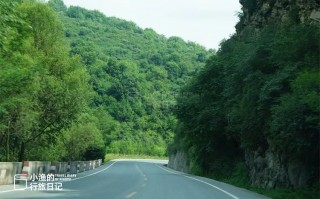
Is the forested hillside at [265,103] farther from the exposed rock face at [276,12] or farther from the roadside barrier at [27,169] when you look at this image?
the roadside barrier at [27,169]

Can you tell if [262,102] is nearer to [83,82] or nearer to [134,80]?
[83,82]

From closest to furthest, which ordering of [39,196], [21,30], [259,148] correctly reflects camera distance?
1. [39,196]
2. [21,30]
3. [259,148]

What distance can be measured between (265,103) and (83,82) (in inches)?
671

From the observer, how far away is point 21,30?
60.6ft

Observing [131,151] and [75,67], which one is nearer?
[75,67]

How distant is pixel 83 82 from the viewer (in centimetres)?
3441

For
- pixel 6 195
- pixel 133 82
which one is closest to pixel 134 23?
pixel 133 82

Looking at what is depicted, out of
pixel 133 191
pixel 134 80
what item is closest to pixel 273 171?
pixel 133 191

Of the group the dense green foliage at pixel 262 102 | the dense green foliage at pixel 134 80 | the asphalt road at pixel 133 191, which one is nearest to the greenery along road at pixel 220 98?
the dense green foliage at pixel 262 102

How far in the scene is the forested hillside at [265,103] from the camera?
17531 millimetres

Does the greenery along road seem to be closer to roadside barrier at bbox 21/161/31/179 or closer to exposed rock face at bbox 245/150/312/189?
exposed rock face at bbox 245/150/312/189

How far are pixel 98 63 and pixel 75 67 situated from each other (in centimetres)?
7032

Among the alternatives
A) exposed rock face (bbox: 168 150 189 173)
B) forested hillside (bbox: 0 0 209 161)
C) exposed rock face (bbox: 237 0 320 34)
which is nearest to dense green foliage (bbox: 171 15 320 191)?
exposed rock face (bbox: 237 0 320 34)

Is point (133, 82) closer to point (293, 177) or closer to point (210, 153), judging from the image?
point (210, 153)
